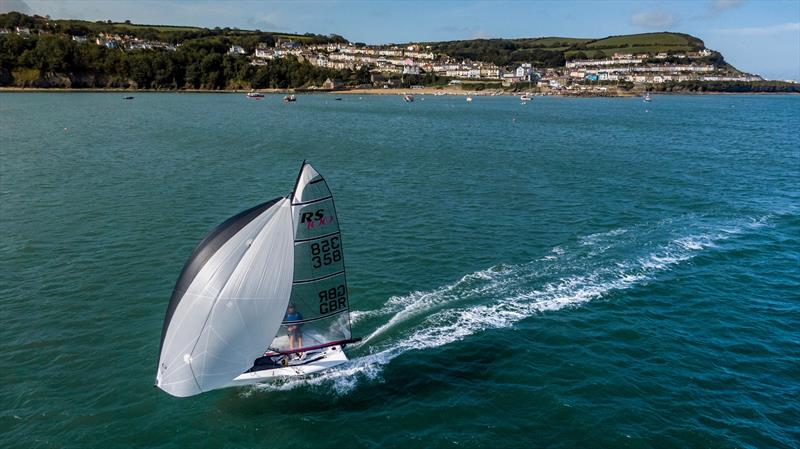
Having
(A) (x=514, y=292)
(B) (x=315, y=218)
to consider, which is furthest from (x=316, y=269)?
(A) (x=514, y=292)

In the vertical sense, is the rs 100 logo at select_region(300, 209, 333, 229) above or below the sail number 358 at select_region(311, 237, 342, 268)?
above

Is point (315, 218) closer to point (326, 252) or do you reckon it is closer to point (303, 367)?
point (326, 252)

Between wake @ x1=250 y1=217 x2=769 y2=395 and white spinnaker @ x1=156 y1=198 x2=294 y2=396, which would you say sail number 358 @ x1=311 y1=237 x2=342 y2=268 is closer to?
white spinnaker @ x1=156 y1=198 x2=294 y2=396

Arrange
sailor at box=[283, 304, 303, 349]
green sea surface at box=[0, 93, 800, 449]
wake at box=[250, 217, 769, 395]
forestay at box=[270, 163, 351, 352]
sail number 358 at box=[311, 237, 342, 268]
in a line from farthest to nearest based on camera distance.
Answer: wake at box=[250, 217, 769, 395], sailor at box=[283, 304, 303, 349], sail number 358 at box=[311, 237, 342, 268], green sea surface at box=[0, 93, 800, 449], forestay at box=[270, 163, 351, 352]

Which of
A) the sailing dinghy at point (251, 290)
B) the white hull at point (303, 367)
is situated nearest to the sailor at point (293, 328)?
the sailing dinghy at point (251, 290)

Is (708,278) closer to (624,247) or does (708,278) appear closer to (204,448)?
(624,247)

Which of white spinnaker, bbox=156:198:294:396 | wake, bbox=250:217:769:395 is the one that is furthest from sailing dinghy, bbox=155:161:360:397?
wake, bbox=250:217:769:395

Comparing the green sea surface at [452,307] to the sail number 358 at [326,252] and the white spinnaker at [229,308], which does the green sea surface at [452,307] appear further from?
the sail number 358 at [326,252]
